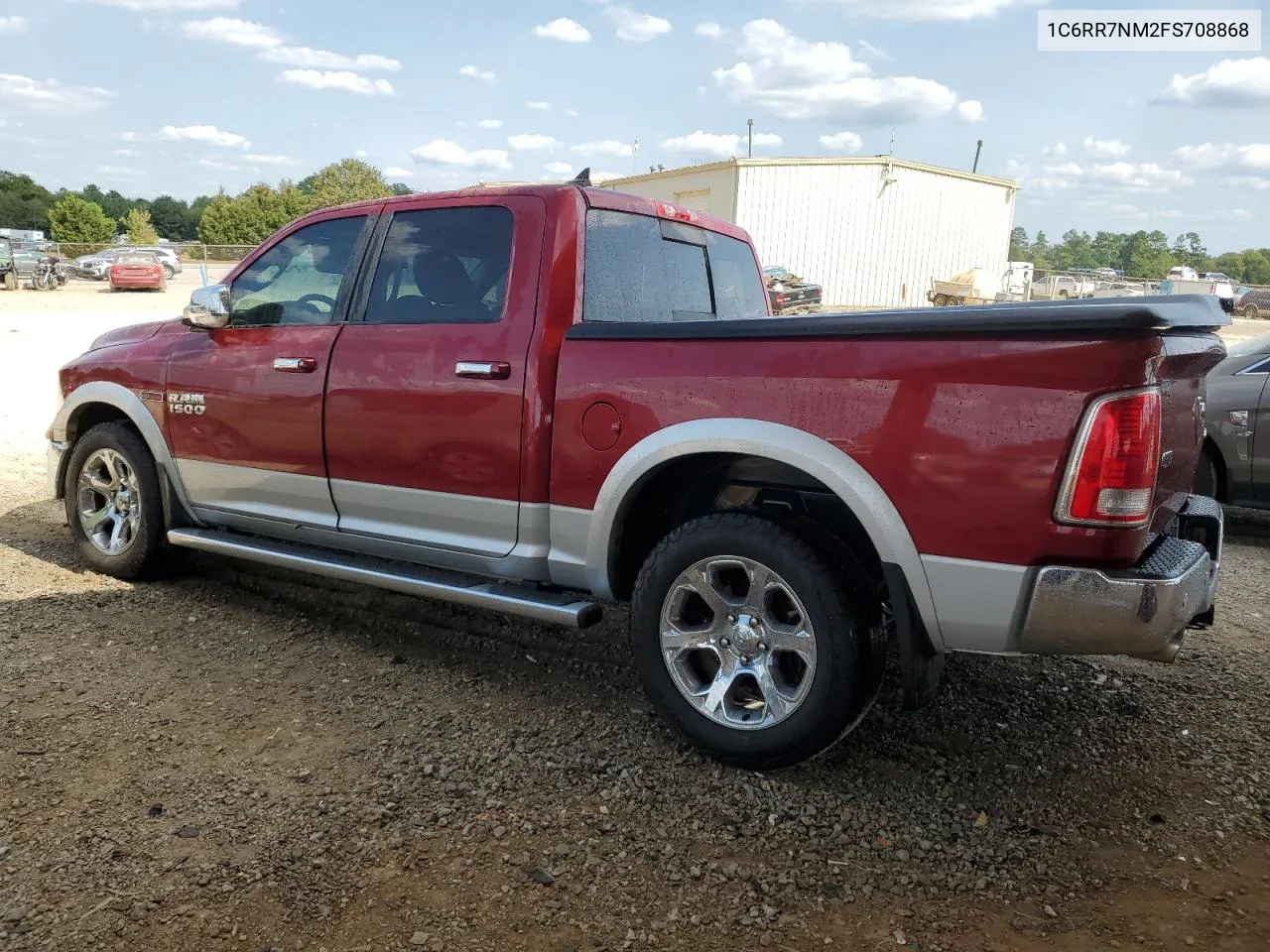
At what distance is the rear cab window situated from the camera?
375 centimetres

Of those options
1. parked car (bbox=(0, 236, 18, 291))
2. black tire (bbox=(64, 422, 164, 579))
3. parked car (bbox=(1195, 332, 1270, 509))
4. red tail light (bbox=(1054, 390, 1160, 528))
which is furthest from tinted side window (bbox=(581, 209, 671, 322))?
parked car (bbox=(0, 236, 18, 291))

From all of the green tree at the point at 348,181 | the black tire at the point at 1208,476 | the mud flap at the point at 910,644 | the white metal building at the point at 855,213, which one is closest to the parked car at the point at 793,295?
the white metal building at the point at 855,213

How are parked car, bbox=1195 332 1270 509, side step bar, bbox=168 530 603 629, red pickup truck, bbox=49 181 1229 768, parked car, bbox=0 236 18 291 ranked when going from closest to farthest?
red pickup truck, bbox=49 181 1229 768 → side step bar, bbox=168 530 603 629 → parked car, bbox=1195 332 1270 509 → parked car, bbox=0 236 18 291

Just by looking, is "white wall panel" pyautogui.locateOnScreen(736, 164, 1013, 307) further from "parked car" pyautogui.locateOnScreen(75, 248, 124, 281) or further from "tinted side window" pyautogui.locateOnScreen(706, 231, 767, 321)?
"tinted side window" pyautogui.locateOnScreen(706, 231, 767, 321)

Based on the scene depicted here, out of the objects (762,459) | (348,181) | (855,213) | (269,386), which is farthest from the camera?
(348,181)

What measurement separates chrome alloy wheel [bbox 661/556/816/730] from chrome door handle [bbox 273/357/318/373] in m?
1.99

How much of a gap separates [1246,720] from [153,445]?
5059 millimetres

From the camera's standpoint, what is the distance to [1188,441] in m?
3.08

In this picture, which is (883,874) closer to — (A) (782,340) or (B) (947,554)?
(B) (947,554)

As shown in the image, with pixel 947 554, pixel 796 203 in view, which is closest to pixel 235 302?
pixel 947 554

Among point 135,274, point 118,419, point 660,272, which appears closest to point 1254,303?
point 660,272

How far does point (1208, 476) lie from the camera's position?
6352 millimetres

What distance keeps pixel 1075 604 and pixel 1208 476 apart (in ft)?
15.3

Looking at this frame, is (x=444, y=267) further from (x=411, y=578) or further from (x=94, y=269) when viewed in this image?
(x=94, y=269)
